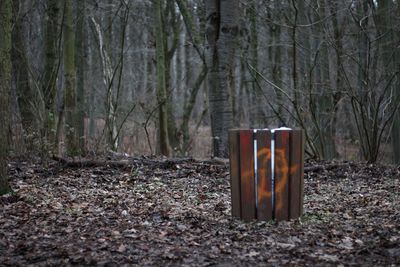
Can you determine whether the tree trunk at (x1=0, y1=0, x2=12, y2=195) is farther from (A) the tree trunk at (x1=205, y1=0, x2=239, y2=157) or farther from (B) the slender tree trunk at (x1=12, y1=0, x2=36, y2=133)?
(B) the slender tree trunk at (x1=12, y1=0, x2=36, y2=133)

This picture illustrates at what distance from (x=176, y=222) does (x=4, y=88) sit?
2678mm

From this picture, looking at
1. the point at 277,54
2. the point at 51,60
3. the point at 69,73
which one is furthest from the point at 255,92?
the point at 69,73

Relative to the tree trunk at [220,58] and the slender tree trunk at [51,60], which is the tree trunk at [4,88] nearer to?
the tree trunk at [220,58]

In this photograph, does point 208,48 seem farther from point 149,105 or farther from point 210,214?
point 149,105

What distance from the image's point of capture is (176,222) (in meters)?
6.05

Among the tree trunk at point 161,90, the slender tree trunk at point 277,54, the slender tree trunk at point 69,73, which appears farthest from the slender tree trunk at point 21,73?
the slender tree trunk at point 277,54

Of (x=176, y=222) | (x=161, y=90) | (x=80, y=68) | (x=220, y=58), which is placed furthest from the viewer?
(x=80, y=68)

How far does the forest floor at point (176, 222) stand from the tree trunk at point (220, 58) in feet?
4.01

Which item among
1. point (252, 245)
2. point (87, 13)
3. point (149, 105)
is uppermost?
point (87, 13)

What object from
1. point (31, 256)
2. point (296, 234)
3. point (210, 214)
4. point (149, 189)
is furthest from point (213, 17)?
point (31, 256)

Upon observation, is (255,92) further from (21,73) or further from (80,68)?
(21,73)

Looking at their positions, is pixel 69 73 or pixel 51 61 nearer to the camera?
pixel 69 73

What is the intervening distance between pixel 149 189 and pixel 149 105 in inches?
367

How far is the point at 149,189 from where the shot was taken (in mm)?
8141
